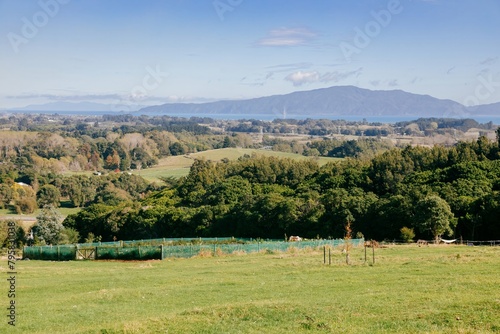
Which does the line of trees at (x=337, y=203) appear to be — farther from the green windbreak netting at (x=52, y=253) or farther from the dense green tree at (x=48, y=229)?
the green windbreak netting at (x=52, y=253)

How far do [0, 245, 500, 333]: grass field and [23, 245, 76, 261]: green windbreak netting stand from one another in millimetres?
8167

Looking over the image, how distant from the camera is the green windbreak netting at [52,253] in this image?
130ft

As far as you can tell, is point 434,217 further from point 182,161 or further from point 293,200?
point 182,161

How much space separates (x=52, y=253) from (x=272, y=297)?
2638 centimetres

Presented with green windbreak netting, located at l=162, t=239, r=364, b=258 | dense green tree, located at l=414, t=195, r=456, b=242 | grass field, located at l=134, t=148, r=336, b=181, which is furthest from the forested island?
grass field, located at l=134, t=148, r=336, b=181

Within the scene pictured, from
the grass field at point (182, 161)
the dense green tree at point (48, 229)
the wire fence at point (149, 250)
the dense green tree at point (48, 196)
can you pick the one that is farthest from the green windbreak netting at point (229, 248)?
the grass field at point (182, 161)

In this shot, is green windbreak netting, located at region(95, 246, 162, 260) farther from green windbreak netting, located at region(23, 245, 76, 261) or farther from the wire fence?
green windbreak netting, located at region(23, 245, 76, 261)

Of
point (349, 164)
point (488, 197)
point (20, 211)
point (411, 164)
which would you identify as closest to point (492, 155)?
point (411, 164)

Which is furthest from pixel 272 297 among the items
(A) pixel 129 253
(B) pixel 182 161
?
(B) pixel 182 161

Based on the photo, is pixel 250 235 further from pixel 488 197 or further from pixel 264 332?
pixel 264 332

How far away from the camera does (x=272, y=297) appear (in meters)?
19.4

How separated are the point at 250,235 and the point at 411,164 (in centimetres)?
3193

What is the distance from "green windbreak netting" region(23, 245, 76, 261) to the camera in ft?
130

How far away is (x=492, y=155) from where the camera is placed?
78250mm
